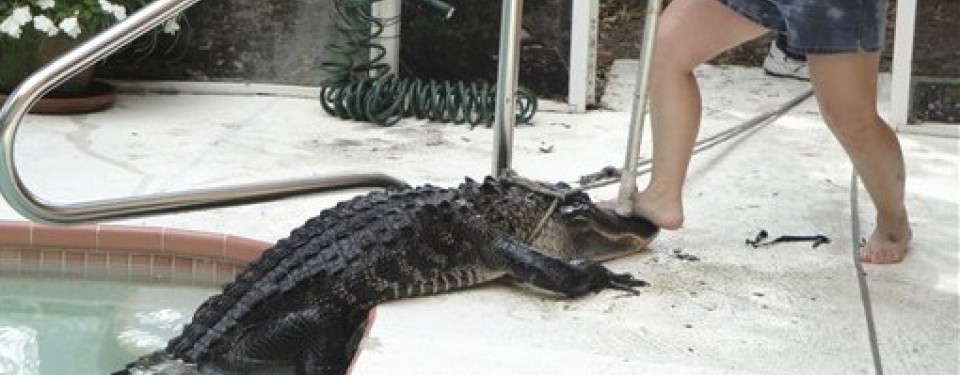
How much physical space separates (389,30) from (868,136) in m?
2.39

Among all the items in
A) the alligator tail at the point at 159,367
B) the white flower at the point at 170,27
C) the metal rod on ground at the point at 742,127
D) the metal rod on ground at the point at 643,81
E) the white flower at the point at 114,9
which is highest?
the white flower at the point at 114,9

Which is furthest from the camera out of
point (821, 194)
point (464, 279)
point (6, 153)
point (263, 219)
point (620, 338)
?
point (821, 194)

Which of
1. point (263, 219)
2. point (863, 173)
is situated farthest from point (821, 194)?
point (263, 219)

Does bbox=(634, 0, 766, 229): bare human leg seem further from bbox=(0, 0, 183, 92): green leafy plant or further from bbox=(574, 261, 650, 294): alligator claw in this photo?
bbox=(0, 0, 183, 92): green leafy plant

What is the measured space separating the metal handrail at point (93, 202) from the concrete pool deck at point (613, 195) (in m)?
0.43

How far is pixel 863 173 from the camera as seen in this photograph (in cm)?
307

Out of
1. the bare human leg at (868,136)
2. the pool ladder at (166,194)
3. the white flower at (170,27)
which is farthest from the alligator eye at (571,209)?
the white flower at (170,27)

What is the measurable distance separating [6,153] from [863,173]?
1.86m

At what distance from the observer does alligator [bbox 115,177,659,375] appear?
273 centimetres

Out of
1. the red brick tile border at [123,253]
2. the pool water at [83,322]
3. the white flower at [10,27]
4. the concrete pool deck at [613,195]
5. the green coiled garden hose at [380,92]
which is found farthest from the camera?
the green coiled garden hose at [380,92]

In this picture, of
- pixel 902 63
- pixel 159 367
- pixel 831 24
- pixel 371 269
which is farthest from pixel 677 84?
pixel 902 63

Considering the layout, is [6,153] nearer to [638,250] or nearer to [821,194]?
[638,250]

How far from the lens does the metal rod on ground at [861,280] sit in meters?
2.60

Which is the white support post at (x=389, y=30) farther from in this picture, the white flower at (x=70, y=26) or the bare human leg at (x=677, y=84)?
the bare human leg at (x=677, y=84)
